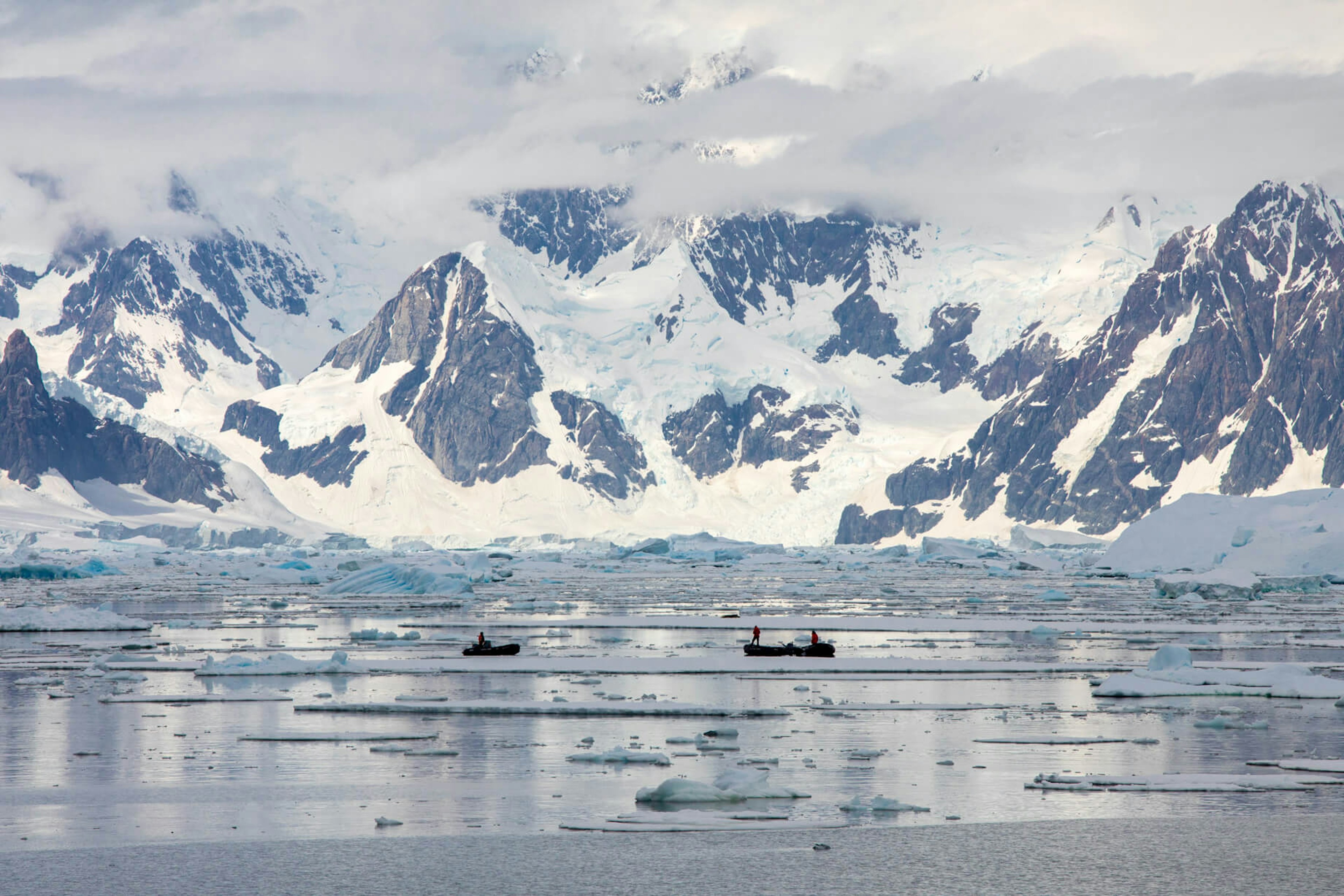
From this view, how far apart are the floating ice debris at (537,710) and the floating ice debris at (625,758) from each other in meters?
6.35

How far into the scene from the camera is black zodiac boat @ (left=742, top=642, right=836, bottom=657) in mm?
45000

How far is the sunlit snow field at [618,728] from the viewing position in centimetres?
2038

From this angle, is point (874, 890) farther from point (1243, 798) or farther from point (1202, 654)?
point (1202, 654)

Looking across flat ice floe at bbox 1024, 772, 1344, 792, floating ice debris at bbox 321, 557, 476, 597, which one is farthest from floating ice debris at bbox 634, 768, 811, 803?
floating ice debris at bbox 321, 557, 476, 597

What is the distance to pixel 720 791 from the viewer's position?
21.1 m

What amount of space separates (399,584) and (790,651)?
55657 mm

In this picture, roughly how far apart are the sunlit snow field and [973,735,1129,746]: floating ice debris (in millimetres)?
102

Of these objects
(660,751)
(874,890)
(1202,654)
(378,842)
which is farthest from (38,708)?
A: (1202,654)

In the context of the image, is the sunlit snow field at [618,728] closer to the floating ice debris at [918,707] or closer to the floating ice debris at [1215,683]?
the floating ice debris at [918,707]

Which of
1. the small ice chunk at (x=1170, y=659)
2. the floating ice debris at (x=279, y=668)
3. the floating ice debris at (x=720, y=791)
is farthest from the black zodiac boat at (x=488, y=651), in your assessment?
the floating ice debris at (x=720, y=791)

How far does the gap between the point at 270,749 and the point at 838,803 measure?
1058cm

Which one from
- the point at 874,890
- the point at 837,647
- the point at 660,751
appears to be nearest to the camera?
the point at 874,890

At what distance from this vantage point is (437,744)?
26734 millimetres

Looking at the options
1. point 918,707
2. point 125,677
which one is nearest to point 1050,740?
point 918,707
